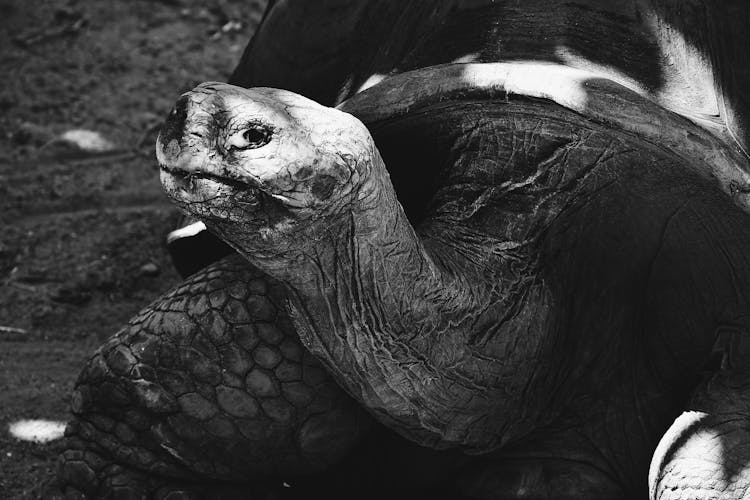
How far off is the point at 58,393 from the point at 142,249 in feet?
2.75

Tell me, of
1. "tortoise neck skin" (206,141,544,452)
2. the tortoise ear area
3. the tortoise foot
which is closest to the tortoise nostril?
the tortoise ear area

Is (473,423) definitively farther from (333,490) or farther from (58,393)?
(58,393)

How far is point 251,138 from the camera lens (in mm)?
1563

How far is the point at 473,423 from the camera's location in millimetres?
2184

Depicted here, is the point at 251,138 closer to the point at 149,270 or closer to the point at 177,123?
the point at 177,123

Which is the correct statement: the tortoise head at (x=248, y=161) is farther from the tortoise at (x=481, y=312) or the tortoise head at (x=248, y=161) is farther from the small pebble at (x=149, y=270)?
the small pebble at (x=149, y=270)

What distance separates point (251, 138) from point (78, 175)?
260 cm

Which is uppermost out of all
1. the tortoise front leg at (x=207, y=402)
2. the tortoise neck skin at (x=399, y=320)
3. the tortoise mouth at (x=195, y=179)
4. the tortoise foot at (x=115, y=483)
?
the tortoise mouth at (x=195, y=179)

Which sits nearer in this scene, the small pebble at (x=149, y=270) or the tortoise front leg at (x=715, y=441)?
the tortoise front leg at (x=715, y=441)

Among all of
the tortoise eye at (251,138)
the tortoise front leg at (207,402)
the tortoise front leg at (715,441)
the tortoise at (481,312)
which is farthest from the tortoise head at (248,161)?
the tortoise front leg at (715,441)

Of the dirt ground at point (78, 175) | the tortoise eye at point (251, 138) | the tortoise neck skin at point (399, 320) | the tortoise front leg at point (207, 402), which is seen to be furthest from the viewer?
the dirt ground at point (78, 175)

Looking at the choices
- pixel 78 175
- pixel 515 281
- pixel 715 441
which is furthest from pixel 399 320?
pixel 78 175

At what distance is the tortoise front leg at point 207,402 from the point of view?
7.67ft

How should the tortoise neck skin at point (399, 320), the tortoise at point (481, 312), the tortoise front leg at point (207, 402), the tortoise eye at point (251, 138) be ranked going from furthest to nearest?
the tortoise front leg at point (207, 402) → the tortoise at point (481, 312) → the tortoise neck skin at point (399, 320) → the tortoise eye at point (251, 138)
